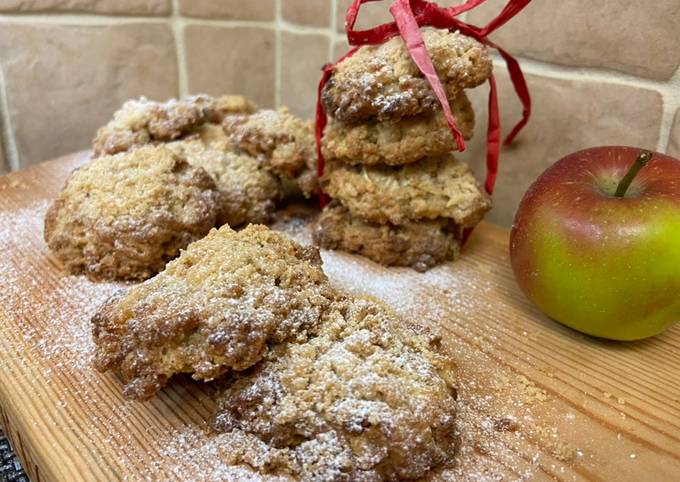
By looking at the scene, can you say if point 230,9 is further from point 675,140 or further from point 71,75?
point 675,140

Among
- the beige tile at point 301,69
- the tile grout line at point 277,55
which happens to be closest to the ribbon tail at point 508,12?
the beige tile at point 301,69

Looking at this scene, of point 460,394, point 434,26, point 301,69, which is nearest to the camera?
point 460,394

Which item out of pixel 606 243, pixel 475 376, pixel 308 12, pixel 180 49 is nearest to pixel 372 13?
pixel 308 12

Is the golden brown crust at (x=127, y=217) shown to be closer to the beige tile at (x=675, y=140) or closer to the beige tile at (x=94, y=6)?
the beige tile at (x=94, y=6)

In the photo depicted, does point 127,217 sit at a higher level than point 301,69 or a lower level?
lower

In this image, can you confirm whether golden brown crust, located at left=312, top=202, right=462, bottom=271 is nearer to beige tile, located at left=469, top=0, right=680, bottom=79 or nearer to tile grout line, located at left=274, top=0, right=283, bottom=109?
beige tile, located at left=469, top=0, right=680, bottom=79

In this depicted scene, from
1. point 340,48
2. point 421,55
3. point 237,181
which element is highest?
point 421,55

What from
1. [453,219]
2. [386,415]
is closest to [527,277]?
[453,219]

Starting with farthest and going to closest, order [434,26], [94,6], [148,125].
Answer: [94,6] < [148,125] < [434,26]
